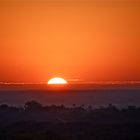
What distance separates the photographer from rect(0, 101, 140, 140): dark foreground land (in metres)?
28.4

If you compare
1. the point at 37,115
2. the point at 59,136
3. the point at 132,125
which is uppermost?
the point at 37,115

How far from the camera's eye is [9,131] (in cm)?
2956

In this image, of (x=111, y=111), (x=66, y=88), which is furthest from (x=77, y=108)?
(x=66, y=88)

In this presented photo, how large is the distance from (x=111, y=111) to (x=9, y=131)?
10.5 metres

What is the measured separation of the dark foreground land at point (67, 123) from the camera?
2842 centimetres

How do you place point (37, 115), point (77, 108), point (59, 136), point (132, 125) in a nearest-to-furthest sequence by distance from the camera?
point (59, 136), point (132, 125), point (37, 115), point (77, 108)

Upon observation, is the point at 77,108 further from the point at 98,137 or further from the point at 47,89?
the point at 47,89

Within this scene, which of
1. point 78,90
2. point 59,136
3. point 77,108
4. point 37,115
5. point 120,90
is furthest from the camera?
point 78,90

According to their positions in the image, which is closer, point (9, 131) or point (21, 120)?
point (9, 131)

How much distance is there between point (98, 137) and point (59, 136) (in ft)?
5.46

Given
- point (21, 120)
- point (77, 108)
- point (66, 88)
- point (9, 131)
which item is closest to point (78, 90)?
point (66, 88)

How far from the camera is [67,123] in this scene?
107ft

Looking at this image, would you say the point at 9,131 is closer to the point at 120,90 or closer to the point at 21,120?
the point at 21,120

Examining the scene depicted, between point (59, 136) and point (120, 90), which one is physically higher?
point (120, 90)
